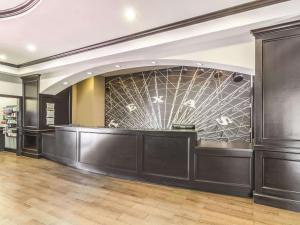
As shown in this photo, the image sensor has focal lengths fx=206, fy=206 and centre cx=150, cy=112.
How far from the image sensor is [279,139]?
2.91 metres

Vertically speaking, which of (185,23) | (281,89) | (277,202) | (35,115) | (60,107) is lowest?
(277,202)

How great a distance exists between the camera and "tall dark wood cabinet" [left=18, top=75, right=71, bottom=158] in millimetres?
6309

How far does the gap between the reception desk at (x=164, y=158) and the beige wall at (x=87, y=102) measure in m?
2.69

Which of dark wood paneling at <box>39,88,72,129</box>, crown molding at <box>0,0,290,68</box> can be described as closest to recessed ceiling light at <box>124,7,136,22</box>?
crown molding at <box>0,0,290,68</box>

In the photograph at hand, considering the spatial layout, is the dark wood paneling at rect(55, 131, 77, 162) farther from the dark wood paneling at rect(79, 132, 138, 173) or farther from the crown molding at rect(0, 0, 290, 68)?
the crown molding at rect(0, 0, 290, 68)

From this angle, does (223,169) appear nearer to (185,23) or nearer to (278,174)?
(278,174)

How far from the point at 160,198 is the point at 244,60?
106 inches

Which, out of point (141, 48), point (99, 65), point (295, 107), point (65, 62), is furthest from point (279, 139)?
point (65, 62)

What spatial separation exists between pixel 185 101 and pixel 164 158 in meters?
3.05

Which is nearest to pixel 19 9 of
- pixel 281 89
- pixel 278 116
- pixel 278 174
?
pixel 281 89

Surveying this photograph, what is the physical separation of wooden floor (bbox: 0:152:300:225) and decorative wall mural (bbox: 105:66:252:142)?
193 cm

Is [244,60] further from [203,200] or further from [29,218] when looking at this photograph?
[29,218]

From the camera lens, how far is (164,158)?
3848 mm

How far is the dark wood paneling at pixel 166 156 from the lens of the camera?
3693 mm
